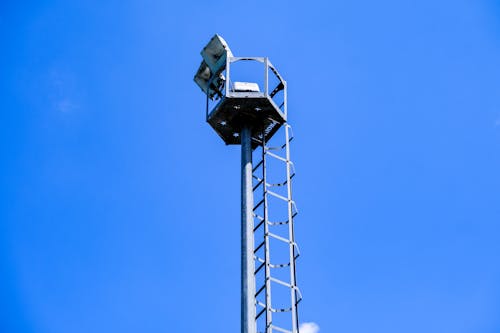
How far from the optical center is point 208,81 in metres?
22.7

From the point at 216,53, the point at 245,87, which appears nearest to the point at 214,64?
the point at 216,53

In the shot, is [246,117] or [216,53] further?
[216,53]

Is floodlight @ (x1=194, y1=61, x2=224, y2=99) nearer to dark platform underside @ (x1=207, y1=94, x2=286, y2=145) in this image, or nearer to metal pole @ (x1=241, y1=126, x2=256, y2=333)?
dark platform underside @ (x1=207, y1=94, x2=286, y2=145)

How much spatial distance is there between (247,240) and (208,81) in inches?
270

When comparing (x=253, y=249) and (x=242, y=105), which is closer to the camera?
(x=253, y=249)

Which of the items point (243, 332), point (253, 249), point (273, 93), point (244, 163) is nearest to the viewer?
point (243, 332)

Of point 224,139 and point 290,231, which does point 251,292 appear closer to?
point 290,231

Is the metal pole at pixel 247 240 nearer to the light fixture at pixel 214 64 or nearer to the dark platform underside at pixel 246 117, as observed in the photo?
the dark platform underside at pixel 246 117

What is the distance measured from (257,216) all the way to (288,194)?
1444 mm

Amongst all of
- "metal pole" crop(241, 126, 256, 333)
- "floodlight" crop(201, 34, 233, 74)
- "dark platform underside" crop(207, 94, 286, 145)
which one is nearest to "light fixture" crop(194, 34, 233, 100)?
"floodlight" crop(201, 34, 233, 74)

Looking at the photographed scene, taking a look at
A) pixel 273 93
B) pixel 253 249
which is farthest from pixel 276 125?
pixel 253 249

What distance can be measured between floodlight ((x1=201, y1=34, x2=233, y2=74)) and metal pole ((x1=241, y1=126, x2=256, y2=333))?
2688 mm

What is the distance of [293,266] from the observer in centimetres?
1856

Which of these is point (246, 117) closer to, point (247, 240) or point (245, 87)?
point (245, 87)
